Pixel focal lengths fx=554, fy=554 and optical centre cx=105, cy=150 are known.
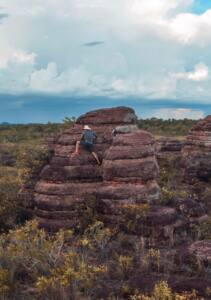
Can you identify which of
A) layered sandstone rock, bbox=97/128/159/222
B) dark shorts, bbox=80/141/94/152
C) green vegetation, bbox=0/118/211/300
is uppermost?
dark shorts, bbox=80/141/94/152

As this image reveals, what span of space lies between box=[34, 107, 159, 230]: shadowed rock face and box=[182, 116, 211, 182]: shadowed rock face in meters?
17.5

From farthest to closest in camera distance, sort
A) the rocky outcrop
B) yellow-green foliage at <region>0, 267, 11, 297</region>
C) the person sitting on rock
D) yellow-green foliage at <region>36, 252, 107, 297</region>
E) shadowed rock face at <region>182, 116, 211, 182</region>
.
Result: the rocky outcrop
shadowed rock face at <region>182, 116, 211, 182</region>
the person sitting on rock
yellow-green foliage at <region>0, 267, 11, 297</region>
yellow-green foliage at <region>36, 252, 107, 297</region>

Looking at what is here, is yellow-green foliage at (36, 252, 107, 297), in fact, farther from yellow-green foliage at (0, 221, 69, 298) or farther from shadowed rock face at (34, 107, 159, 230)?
shadowed rock face at (34, 107, 159, 230)

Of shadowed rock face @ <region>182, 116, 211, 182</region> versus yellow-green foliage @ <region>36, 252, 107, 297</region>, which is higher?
shadowed rock face @ <region>182, 116, 211, 182</region>

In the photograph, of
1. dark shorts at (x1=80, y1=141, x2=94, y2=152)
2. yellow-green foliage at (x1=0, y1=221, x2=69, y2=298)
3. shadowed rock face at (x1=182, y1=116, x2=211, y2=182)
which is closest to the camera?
yellow-green foliage at (x1=0, y1=221, x2=69, y2=298)

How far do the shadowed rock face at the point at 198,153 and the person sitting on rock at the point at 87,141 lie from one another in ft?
61.3

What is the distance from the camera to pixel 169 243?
2411 centimetres

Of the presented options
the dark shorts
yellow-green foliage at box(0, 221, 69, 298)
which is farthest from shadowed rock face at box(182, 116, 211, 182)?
yellow-green foliage at box(0, 221, 69, 298)

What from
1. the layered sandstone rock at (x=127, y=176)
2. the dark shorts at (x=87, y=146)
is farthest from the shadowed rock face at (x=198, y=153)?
the dark shorts at (x=87, y=146)

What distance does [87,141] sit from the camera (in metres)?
27.5

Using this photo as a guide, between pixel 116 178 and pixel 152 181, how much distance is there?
175 cm

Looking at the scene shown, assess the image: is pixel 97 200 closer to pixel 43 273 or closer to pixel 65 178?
pixel 65 178

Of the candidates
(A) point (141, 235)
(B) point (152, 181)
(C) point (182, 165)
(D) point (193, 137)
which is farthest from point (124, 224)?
(D) point (193, 137)

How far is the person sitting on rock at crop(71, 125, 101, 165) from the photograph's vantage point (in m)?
27.5
